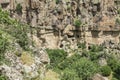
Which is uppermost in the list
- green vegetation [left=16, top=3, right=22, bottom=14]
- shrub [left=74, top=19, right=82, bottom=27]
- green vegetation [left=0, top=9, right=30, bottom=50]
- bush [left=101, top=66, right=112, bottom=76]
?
green vegetation [left=0, top=9, right=30, bottom=50]

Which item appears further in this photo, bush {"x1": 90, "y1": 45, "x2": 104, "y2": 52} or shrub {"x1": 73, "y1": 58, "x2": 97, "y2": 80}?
bush {"x1": 90, "y1": 45, "x2": 104, "y2": 52}

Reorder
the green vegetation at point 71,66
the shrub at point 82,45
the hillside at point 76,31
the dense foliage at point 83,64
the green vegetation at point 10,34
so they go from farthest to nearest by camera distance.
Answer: the shrub at point 82,45 → the hillside at point 76,31 → the dense foliage at point 83,64 → the green vegetation at point 71,66 → the green vegetation at point 10,34

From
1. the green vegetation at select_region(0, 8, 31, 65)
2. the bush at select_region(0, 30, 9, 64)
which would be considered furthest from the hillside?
the bush at select_region(0, 30, 9, 64)

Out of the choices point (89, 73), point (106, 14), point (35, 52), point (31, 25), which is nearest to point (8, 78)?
point (35, 52)

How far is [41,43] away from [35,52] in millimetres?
26297

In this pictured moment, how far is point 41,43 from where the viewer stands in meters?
61.2

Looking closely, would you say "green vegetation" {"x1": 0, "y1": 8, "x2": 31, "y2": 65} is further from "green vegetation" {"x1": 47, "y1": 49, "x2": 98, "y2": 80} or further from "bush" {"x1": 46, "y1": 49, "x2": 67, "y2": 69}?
"bush" {"x1": 46, "y1": 49, "x2": 67, "y2": 69}

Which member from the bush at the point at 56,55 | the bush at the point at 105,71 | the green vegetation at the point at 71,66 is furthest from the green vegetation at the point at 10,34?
the bush at the point at 105,71

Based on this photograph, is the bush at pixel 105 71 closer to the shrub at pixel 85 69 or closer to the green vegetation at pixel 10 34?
the shrub at pixel 85 69

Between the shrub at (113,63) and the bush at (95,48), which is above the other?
the bush at (95,48)

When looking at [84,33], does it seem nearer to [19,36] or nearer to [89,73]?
[89,73]

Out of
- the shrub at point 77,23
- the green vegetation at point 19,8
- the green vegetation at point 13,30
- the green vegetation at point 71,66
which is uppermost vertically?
the green vegetation at point 13,30

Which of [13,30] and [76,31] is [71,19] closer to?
[76,31]

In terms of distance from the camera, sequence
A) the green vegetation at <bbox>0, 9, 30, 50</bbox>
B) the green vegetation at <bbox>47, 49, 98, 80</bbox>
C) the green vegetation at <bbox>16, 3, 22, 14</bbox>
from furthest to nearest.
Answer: the green vegetation at <bbox>16, 3, 22, 14</bbox>
the green vegetation at <bbox>47, 49, 98, 80</bbox>
the green vegetation at <bbox>0, 9, 30, 50</bbox>
